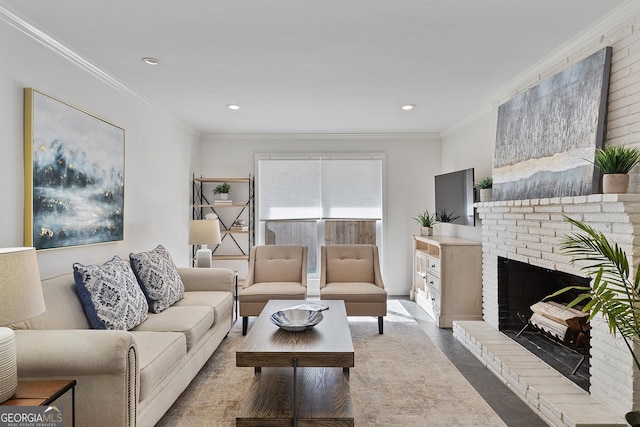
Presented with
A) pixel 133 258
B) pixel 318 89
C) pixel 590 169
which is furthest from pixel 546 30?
pixel 133 258

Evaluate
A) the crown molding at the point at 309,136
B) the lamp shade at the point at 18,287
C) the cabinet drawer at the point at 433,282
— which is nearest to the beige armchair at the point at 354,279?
the cabinet drawer at the point at 433,282

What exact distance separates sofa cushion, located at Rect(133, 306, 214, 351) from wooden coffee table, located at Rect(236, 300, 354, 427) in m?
0.49

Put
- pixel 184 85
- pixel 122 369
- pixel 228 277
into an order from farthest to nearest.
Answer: pixel 228 277 < pixel 184 85 < pixel 122 369

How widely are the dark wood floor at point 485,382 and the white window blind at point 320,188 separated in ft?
7.44

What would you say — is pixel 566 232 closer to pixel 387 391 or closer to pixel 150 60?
pixel 387 391

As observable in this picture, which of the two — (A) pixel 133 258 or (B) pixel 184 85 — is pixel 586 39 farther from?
(A) pixel 133 258

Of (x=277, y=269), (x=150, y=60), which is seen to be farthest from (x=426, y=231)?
(x=150, y=60)

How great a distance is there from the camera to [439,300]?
462cm

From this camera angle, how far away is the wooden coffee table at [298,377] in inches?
86.8

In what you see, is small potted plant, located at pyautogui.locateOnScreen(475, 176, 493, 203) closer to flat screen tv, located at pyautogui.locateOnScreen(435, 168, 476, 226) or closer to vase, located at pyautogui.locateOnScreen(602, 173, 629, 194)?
flat screen tv, located at pyautogui.locateOnScreen(435, 168, 476, 226)

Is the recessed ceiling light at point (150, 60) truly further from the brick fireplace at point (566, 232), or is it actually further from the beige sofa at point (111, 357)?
the brick fireplace at point (566, 232)

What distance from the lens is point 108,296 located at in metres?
2.72

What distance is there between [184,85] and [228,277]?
1.93 metres

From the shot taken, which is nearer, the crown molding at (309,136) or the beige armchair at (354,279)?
the beige armchair at (354,279)
